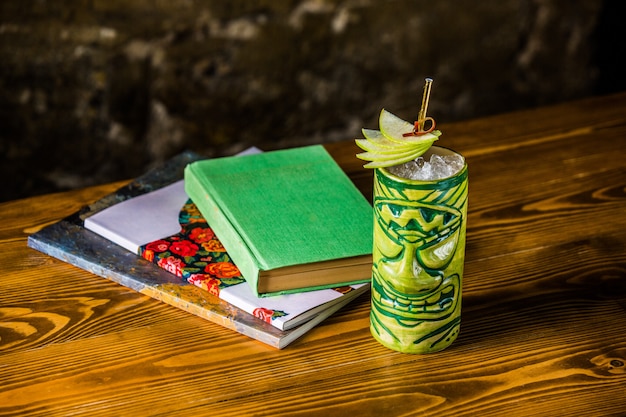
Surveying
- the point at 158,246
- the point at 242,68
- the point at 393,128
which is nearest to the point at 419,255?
the point at 393,128

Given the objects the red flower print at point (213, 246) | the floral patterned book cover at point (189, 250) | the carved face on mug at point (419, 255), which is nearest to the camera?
the carved face on mug at point (419, 255)

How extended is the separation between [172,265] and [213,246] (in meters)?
0.06

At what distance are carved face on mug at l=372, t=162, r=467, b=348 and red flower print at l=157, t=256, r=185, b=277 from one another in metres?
0.24

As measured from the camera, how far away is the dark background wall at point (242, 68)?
2.07 metres

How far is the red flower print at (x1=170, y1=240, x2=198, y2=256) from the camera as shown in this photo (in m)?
0.97

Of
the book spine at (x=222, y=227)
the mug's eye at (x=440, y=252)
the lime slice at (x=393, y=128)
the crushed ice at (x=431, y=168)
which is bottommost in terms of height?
the book spine at (x=222, y=227)

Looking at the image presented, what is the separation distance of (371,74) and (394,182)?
172 centimetres

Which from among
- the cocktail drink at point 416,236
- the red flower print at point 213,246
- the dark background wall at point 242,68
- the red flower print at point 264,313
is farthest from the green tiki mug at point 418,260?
the dark background wall at point 242,68

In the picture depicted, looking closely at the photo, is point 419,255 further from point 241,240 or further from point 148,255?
point 148,255

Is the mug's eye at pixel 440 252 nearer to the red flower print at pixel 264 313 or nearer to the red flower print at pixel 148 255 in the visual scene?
the red flower print at pixel 264 313

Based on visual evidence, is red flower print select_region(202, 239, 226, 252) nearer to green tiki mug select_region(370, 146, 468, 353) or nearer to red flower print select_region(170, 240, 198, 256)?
red flower print select_region(170, 240, 198, 256)

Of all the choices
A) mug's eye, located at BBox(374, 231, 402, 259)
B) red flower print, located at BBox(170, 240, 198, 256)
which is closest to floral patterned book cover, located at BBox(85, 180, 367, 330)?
red flower print, located at BBox(170, 240, 198, 256)

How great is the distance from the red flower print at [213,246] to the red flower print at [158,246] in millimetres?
46

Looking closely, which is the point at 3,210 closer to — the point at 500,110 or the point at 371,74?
the point at 371,74
